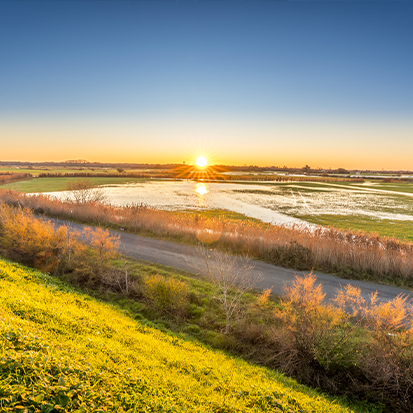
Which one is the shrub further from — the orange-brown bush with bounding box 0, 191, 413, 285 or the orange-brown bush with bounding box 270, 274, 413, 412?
the orange-brown bush with bounding box 0, 191, 413, 285

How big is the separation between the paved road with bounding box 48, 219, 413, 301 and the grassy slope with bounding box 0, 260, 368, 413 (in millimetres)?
6550

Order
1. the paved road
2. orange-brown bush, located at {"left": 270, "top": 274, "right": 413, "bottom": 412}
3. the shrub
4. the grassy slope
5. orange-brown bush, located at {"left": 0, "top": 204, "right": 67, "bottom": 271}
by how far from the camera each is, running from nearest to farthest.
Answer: the grassy slope < orange-brown bush, located at {"left": 270, "top": 274, "right": 413, "bottom": 412} < the shrub < the paved road < orange-brown bush, located at {"left": 0, "top": 204, "right": 67, "bottom": 271}

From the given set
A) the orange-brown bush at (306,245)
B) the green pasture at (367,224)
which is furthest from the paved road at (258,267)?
the green pasture at (367,224)

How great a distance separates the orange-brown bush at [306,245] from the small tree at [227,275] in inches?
84.3

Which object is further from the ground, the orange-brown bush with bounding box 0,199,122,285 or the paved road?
the orange-brown bush with bounding box 0,199,122,285

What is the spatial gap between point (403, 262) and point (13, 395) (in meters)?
18.6

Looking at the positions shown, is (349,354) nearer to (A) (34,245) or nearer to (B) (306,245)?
(B) (306,245)

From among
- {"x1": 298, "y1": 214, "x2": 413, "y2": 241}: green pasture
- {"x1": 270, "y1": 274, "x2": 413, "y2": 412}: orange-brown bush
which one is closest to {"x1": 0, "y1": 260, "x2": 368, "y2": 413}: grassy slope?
{"x1": 270, "y1": 274, "x2": 413, "y2": 412}: orange-brown bush

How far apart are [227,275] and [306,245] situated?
10132 millimetres

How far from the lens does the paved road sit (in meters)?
14.0

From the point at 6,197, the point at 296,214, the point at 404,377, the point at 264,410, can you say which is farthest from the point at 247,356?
the point at 6,197

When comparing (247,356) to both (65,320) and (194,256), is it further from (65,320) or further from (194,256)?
(194,256)

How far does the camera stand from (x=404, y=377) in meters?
7.25

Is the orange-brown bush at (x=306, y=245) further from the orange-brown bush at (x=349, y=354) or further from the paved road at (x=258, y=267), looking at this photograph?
Answer: the orange-brown bush at (x=349, y=354)
